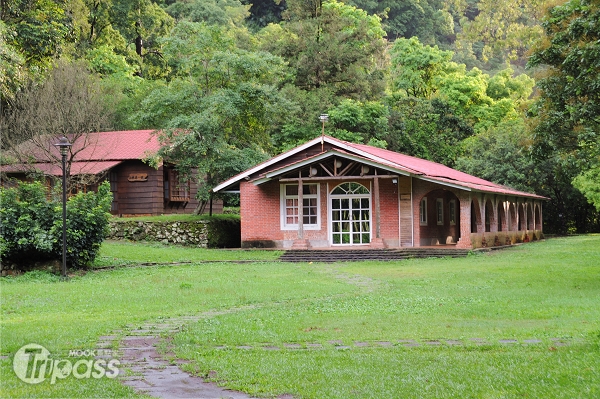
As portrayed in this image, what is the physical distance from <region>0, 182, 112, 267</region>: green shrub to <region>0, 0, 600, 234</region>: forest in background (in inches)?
134

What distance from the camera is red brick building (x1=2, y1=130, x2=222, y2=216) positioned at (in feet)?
121

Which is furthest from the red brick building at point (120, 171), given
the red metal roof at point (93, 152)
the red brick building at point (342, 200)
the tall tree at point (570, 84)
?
the tall tree at point (570, 84)

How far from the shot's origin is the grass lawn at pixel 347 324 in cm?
807

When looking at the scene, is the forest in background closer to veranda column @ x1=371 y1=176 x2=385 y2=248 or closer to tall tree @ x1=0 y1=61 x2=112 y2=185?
tall tree @ x1=0 y1=61 x2=112 y2=185

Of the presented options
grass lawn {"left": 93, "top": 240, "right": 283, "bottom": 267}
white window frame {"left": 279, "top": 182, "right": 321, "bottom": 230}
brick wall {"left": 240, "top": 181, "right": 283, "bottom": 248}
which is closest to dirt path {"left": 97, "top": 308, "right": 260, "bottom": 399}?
grass lawn {"left": 93, "top": 240, "right": 283, "bottom": 267}

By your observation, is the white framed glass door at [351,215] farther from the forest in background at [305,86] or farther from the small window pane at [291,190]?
the forest in background at [305,86]

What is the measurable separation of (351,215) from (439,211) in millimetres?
5555

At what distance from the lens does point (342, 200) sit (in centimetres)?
3331

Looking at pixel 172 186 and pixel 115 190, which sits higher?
pixel 172 186

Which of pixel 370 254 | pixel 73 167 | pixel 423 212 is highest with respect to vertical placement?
pixel 73 167

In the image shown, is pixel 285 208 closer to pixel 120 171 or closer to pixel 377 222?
pixel 377 222

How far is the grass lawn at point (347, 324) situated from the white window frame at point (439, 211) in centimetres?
1102

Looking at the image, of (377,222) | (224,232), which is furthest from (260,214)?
(377,222)

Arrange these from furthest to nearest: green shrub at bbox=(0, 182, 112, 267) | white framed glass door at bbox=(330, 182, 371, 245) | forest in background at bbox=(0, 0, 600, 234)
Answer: white framed glass door at bbox=(330, 182, 371, 245)
forest in background at bbox=(0, 0, 600, 234)
green shrub at bbox=(0, 182, 112, 267)
